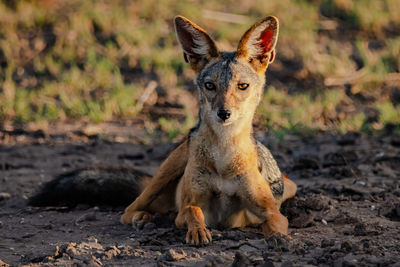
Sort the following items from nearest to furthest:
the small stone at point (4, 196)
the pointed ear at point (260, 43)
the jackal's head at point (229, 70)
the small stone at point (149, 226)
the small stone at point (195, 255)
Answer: the small stone at point (195, 255) → the jackal's head at point (229, 70) → the pointed ear at point (260, 43) → the small stone at point (149, 226) → the small stone at point (4, 196)

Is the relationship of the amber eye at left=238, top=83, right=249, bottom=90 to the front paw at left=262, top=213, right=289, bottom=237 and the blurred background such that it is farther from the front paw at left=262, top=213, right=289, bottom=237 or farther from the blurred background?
the blurred background

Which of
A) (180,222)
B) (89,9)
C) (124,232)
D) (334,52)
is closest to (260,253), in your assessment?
(180,222)

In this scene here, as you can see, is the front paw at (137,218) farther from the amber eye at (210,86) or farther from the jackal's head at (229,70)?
the amber eye at (210,86)

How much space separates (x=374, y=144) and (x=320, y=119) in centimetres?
148

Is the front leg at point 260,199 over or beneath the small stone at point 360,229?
over

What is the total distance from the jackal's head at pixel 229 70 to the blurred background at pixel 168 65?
3320mm

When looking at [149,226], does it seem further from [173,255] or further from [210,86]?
[210,86]

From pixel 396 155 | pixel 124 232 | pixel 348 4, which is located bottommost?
pixel 124 232

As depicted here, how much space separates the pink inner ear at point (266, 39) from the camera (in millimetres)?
5330

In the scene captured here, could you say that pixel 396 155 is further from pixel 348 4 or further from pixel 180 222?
pixel 348 4

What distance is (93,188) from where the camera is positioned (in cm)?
618

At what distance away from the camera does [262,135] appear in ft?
28.8

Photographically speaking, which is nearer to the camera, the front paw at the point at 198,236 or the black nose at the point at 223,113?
the front paw at the point at 198,236

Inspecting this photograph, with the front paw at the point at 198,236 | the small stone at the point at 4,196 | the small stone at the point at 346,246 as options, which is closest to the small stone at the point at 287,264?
the small stone at the point at 346,246
